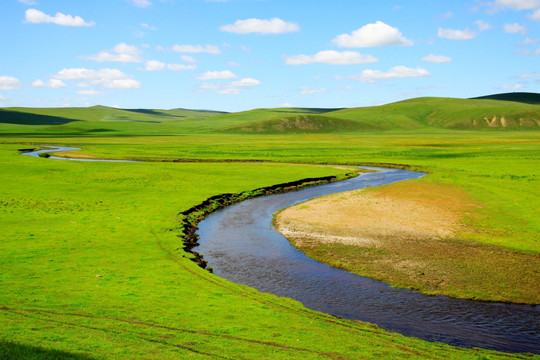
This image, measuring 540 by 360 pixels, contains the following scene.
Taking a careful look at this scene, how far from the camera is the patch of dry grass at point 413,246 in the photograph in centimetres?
2345

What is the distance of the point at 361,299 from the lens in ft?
71.7

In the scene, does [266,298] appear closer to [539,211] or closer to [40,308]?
[40,308]

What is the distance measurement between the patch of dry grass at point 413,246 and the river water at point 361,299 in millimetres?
1105

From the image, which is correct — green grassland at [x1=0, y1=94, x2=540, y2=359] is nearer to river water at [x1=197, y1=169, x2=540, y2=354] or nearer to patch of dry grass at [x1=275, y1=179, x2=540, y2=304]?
river water at [x1=197, y1=169, x2=540, y2=354]

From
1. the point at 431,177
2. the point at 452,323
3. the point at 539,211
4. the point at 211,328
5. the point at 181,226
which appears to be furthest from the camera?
the point at 431,177

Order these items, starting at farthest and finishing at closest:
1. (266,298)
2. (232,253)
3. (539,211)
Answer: (539,211) → (232,253) → (266,298)

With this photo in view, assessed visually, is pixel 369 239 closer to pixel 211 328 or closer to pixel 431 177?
pixel 211 328

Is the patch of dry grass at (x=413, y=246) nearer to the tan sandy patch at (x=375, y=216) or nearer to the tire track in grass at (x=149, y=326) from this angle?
the tan sandy patch at (x=375, y=216)

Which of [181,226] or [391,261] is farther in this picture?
[181,226]

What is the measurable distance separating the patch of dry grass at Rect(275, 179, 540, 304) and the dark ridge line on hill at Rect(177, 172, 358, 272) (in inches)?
278

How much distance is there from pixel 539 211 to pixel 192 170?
5240 centimetres

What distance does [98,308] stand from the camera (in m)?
17.9

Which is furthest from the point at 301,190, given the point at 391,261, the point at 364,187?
the point at 391,261

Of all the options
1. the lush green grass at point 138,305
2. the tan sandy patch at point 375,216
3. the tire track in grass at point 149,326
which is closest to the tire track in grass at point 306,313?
the lush green grass at point 138,305
